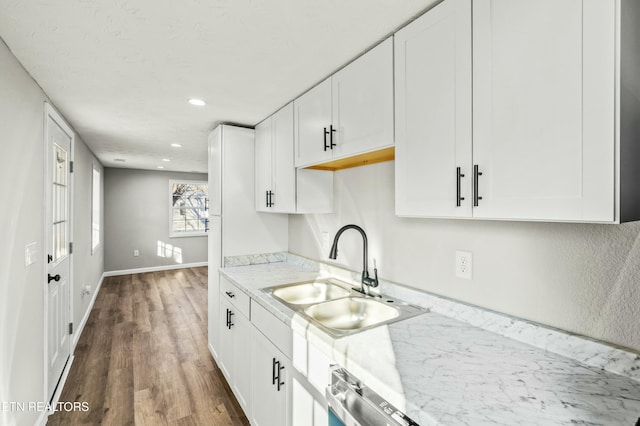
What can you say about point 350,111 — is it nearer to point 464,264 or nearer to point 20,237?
point 464,264

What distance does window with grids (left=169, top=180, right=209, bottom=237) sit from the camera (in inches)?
273

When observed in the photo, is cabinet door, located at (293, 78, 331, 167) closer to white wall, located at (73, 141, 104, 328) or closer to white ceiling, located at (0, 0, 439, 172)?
white ceiling, located at (0, 0, 439, 172)

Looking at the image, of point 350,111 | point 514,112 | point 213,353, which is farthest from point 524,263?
point 213,353

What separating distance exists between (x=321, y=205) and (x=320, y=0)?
53.4 inches

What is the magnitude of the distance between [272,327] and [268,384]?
0.35m

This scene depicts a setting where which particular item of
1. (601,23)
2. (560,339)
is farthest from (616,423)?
(601,23)

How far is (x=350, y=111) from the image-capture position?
1657 millimetres

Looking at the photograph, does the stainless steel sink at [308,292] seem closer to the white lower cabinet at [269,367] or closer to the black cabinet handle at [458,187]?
the white lower cabinet at [269,367]

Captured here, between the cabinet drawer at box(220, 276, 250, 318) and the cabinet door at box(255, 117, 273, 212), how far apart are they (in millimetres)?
689

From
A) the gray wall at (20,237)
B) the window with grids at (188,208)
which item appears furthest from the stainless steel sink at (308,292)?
the window with grids at (188,208)

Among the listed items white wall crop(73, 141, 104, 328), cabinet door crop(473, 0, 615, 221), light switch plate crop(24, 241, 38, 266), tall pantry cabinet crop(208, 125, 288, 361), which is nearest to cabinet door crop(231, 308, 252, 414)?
tall pantry cabinet crop(208, 125, 288, 361)

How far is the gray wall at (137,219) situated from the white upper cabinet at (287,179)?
5.07m

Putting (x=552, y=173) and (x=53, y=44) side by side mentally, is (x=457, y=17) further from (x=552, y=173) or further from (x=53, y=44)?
(x=53, y=44)

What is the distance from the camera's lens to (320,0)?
3.99 ft
